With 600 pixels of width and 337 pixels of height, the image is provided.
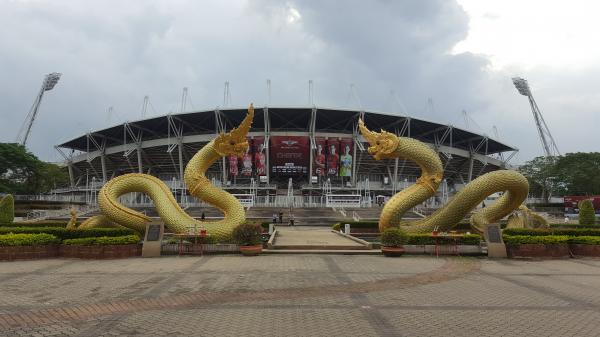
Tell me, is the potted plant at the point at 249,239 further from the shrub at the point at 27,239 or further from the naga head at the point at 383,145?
the naga head at the point at 383,145

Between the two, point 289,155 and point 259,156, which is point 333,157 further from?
point 259,156

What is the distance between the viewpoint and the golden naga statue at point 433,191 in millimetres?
16422

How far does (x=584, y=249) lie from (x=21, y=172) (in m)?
56.6

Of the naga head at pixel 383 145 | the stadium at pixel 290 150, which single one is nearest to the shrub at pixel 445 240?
the naga head at pixel 383 145

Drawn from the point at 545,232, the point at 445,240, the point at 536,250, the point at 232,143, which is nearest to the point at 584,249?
the point at 545,232

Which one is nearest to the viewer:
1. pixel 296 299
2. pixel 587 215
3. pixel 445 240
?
pixel 296 299

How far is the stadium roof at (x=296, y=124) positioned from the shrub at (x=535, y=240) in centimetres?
4339

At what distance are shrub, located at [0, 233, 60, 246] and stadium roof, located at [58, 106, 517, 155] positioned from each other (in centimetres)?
4357

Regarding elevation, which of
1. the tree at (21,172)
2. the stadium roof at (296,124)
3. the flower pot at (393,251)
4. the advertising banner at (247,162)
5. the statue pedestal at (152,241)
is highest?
the stadium roof at (296,124)

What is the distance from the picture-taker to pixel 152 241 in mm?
13477

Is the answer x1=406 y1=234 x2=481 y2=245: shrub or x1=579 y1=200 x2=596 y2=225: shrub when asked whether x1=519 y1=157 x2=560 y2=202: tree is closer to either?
x1=579 y1=200 x2=596 y2=225: shrub

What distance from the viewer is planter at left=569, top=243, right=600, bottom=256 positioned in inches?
553

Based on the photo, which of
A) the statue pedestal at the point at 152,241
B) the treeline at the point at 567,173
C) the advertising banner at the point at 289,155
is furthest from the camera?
the advertising banner at the point at 289,155

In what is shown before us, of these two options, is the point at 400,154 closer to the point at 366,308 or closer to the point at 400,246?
the point at 400,246
